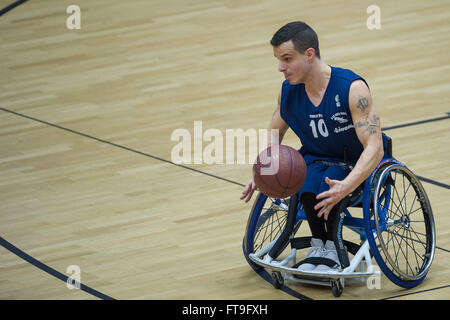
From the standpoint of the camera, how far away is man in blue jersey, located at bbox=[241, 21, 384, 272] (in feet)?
13.0

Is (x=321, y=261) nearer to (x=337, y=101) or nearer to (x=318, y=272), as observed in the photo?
(x=318, y=272)

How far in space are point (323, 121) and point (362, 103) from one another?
0.64 ft

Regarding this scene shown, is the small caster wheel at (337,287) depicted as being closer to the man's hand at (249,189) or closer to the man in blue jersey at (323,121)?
the man in blue jersey at (323,121)

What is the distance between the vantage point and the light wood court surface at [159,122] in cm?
450

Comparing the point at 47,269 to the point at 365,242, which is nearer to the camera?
the point at 365,242

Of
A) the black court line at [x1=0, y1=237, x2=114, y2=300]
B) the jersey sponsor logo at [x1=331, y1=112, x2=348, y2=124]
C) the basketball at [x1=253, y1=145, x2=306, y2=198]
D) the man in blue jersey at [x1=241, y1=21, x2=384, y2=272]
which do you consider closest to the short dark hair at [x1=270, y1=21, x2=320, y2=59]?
the man in blue jersey at [x1=241, y1=21, x2=384, y2=272]

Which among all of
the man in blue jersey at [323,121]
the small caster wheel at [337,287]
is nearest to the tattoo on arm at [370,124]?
the man in blue jersey at [323,121]

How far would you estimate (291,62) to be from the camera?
4.04 m

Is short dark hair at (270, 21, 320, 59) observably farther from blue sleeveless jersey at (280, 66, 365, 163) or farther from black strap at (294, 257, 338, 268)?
black strap at (294, 257, 338, 268)

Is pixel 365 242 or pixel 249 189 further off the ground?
pixel 249 189

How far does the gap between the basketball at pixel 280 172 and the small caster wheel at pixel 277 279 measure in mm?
389

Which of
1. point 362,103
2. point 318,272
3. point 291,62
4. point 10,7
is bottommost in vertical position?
point 318,272

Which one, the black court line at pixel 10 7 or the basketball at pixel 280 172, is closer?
the basketball at pixel 280 172

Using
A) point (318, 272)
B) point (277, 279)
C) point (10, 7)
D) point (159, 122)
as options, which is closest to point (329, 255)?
point (318, 272)
